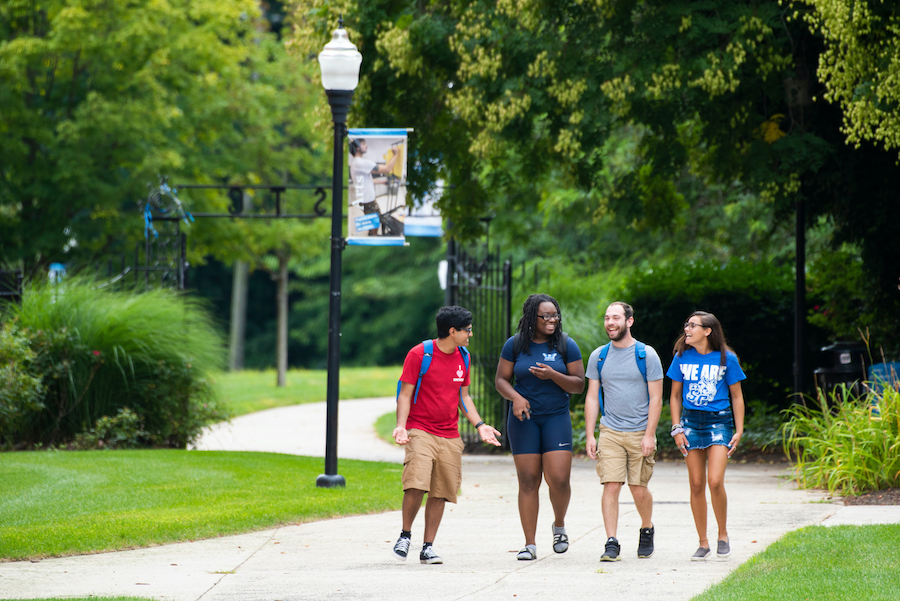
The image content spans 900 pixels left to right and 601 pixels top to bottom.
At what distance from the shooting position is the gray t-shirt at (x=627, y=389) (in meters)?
6.89

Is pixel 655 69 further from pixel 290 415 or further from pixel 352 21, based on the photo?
pixel 290 415

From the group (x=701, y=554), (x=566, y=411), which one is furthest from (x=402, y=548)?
(x=701, y=554)

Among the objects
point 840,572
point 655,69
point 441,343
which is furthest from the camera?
point 655,69

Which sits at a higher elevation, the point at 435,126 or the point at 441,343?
the point at 435,126

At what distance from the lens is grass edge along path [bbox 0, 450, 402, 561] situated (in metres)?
7.61

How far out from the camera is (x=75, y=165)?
2022 centimetres

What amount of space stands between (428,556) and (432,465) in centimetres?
60

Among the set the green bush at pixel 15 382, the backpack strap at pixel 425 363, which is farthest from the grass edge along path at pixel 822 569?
the green bush at pixel 15 382

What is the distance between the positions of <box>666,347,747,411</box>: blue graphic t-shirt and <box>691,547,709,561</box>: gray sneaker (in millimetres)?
925

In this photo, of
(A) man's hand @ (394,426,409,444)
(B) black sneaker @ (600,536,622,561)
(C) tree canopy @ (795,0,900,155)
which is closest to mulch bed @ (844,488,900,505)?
(C) tree canopy @ (795,0,900,155)

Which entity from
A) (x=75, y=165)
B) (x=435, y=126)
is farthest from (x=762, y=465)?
(x=75, y=165)

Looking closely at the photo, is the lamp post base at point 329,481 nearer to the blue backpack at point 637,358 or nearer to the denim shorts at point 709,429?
the blue backpack at point 637,358

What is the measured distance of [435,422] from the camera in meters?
6.94

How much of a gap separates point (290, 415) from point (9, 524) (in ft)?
37.5
